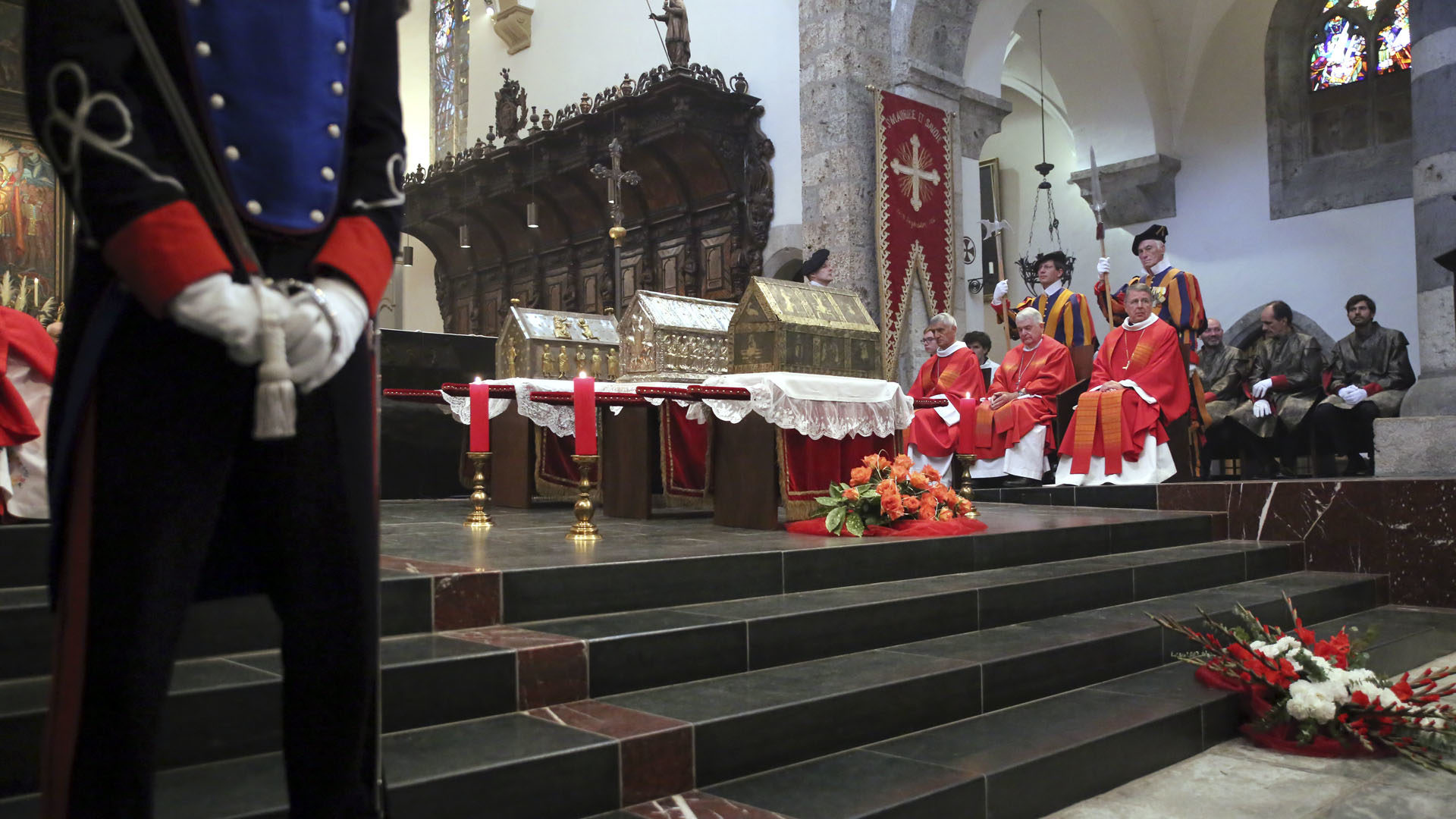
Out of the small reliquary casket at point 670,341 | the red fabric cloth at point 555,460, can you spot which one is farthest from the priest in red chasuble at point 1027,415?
the red fabric cloth at point 555,460

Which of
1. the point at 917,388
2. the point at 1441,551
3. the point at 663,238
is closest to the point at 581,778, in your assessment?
the point at 1441,551

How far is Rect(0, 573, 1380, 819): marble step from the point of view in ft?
7.57

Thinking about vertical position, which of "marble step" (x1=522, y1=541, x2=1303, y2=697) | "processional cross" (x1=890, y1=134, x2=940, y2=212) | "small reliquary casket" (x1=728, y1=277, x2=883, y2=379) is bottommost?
"marble step" (x1=522, y1=541, x2=1303, y2=697)

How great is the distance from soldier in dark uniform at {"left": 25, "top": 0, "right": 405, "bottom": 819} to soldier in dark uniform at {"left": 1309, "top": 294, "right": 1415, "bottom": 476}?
29.1ft

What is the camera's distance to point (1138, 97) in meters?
13.5

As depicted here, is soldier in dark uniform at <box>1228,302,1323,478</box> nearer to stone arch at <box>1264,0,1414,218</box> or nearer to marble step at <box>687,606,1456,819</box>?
stone arch at <box>1264,0,1414,218</box>

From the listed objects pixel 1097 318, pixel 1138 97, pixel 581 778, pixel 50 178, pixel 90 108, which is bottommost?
pixel 581 778

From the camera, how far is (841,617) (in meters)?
3.78

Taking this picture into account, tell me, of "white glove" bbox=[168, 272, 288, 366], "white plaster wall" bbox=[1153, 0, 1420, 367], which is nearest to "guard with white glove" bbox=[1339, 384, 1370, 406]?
"white plaster wall" bbox=[1153, 0, 1420, 367]

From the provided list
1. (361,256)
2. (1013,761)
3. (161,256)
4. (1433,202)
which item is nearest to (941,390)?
(1433,202)

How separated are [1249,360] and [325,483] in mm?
10124

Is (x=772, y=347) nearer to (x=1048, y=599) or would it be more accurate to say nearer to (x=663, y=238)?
(x=1048, y=599)

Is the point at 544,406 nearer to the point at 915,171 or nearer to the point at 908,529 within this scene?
the point at 908,529

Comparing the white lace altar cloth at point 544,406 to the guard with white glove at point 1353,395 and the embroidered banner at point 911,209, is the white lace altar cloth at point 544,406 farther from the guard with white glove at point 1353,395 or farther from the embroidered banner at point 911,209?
the guard with white glove at point 1353,395
